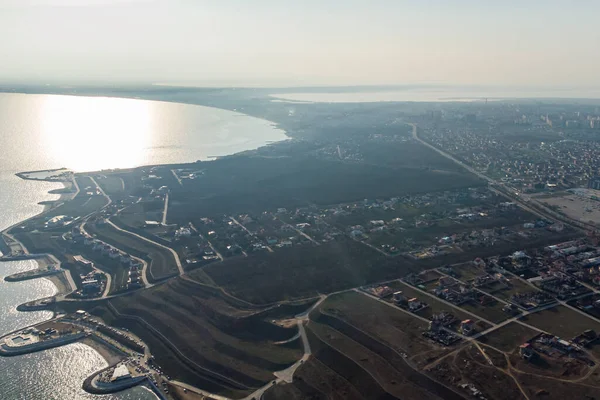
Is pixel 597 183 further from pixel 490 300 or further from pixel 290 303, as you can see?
pixel 290 303

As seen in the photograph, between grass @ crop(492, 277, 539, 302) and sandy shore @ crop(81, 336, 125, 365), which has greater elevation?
grass @ crop(492, 277, 539, 302)

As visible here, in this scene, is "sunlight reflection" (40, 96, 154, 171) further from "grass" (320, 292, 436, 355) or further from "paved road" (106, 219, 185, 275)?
"grass" (320, 292, 436, 355)

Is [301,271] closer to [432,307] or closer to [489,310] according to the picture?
[432,307]

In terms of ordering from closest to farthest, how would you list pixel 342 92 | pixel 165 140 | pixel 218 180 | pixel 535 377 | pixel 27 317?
pixel 535 377 → pixel 27 317 → pixel 218 180 → pixel 165 140 → pixel 342 92

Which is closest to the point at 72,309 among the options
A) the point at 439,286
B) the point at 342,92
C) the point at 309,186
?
the point at 439,286

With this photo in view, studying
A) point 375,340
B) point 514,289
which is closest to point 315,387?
point 375,340

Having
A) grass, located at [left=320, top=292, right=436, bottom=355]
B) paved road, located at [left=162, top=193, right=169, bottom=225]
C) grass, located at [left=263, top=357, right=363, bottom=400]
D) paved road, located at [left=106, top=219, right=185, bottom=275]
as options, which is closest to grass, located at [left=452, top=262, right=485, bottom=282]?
grass, located at [left=320, top=292, right=436, bottom=355]

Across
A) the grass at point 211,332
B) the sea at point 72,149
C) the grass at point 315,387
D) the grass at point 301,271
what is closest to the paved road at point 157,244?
the grass at point 301,271
